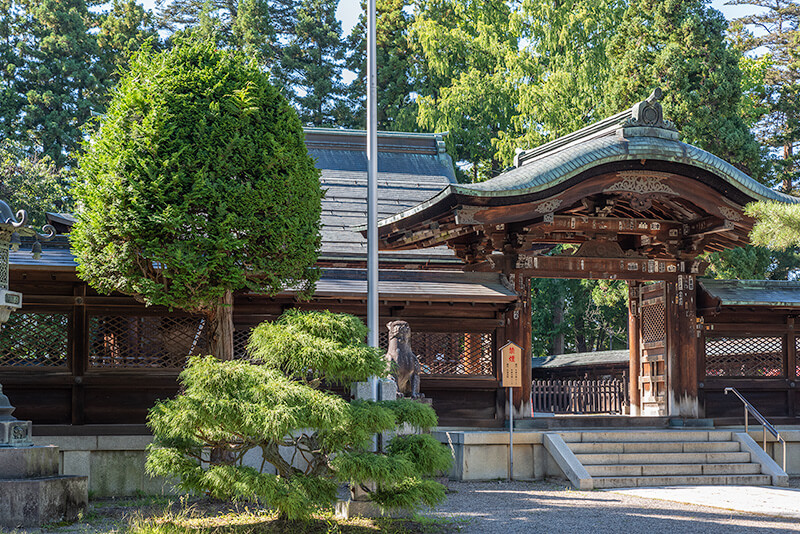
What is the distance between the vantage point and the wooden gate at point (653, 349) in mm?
14648

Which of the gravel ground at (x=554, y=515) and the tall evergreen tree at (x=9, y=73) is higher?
the tall evergreen tree at (x=9, y=73)

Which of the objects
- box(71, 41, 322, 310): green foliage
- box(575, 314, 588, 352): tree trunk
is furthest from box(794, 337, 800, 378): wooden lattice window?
box(575, 314, 588, 352): tree trunk

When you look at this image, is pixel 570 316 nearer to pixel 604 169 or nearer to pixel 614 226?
pixel 614 226

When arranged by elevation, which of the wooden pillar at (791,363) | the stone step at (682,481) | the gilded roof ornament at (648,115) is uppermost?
the gilded roof ornament at (648,115)

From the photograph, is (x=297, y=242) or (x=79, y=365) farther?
(x=79, y=365)

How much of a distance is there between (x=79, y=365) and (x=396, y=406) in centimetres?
637

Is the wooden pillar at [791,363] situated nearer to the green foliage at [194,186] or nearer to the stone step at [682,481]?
the stone step at [682,481]

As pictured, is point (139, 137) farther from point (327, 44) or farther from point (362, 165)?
point (327, 44)

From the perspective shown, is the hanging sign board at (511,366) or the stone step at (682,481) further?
the hanging sign board at (511,366)

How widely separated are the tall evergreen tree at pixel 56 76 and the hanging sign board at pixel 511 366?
2045 centimetres

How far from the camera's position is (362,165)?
19.6m

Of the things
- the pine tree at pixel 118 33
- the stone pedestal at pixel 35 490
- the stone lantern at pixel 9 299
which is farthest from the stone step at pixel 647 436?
the pine tree at pixel 118 33

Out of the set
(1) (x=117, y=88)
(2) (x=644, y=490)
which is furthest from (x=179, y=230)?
(2) (x=644, y=490)

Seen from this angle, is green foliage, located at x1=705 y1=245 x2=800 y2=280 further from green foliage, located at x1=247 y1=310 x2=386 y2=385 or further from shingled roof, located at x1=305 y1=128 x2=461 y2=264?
green foliage, located at x1=247 y1=310 x2=386 y2=385
